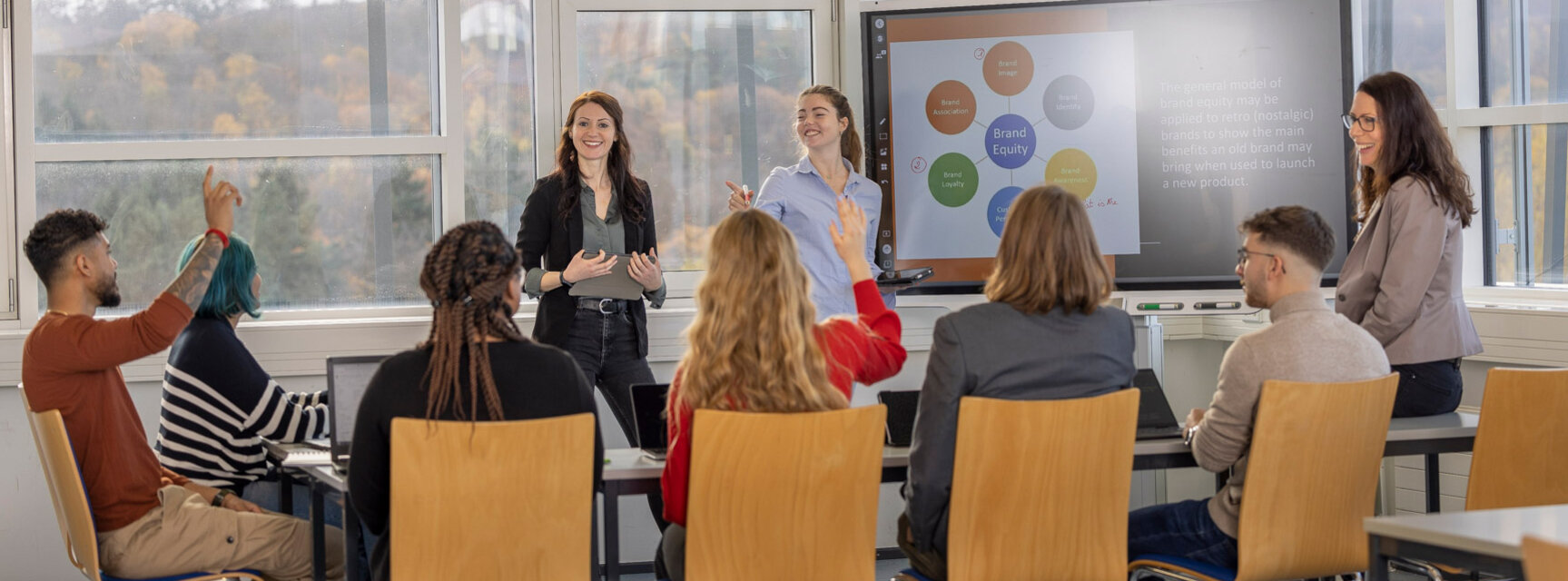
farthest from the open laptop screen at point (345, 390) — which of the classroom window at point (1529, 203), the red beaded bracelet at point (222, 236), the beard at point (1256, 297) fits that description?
the classroom window at point (1529, 203)

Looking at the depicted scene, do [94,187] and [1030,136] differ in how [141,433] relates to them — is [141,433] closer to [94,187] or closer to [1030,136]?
[94,187]

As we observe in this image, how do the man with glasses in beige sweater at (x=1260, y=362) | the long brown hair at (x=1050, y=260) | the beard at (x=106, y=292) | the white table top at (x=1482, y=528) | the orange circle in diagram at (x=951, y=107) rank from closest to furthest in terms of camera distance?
the white table top at (x=1482, y=528), the long brown hair at (x=1050, y=260), the man with glasses in beige sweater at (x=1260, y=362), the beard at (x=106, y=292), the orange circle in diagram at (x=951, y=107)

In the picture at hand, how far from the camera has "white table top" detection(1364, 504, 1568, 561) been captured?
161 centimetres

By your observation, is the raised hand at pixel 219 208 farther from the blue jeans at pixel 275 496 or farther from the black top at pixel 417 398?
the black top at pixel 417 398

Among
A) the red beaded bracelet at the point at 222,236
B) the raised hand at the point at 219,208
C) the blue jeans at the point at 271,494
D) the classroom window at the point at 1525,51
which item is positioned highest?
the classroom window at the point at 1525,51

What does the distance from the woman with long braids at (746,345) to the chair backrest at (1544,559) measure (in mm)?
1184

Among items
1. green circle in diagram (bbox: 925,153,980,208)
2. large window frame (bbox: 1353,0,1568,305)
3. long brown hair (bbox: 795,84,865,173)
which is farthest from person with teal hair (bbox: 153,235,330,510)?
large window frame (bbox: 1353,0,1568,305)

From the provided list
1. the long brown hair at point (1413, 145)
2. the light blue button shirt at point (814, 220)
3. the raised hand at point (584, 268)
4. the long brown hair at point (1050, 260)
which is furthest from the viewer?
the light blue button shirt at point (814, 220)

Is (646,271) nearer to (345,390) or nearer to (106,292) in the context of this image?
(345,390)

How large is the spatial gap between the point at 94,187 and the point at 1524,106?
15.6 feet

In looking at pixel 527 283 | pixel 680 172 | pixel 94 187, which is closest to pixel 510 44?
pixel 680 172

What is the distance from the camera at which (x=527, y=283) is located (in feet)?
12.2

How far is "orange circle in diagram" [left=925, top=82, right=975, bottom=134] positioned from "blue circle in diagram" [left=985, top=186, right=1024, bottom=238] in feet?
0.81

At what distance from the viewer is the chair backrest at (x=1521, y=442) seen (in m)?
2.59
